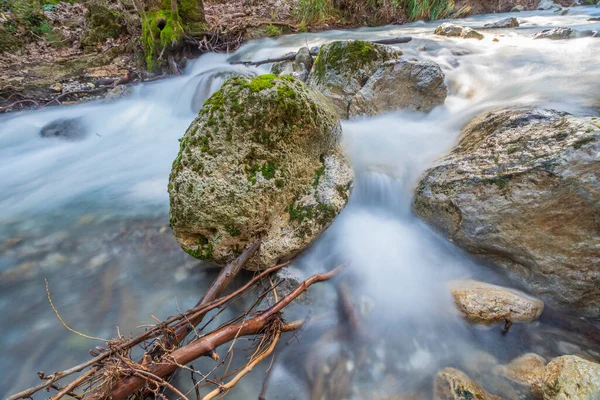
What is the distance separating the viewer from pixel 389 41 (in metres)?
7.34

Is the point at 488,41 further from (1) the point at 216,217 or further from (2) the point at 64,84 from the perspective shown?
(2) the point at 64,84

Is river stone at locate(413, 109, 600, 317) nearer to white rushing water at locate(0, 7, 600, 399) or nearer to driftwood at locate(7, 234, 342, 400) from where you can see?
white rushing water at locate(0, 7, 600, 399)

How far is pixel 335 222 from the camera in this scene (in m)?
3.17

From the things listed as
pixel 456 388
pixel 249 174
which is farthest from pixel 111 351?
pixel 456 388

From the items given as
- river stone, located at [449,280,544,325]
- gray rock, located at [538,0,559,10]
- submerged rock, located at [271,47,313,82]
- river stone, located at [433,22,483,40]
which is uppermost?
gray rock, located at [538,0,559,10]

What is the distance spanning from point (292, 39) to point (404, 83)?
6617mm

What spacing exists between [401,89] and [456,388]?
3.89 metres

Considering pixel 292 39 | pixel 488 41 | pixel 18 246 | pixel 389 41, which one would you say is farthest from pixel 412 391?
pixel 292 39

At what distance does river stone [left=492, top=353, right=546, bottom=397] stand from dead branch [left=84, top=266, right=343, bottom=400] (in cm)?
163

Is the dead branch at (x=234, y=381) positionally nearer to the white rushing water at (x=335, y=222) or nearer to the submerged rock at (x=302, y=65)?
the white rushing water at (x=335, y=222)

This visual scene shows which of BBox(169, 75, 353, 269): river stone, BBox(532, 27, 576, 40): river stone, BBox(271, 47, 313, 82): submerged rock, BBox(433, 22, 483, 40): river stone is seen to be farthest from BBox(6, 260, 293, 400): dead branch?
BBox(433, 22, 483, 40): river stone

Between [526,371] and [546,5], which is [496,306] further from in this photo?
[546,5]

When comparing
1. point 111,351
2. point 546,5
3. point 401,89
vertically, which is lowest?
point 111,351

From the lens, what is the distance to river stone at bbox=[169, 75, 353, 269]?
7.64ft
